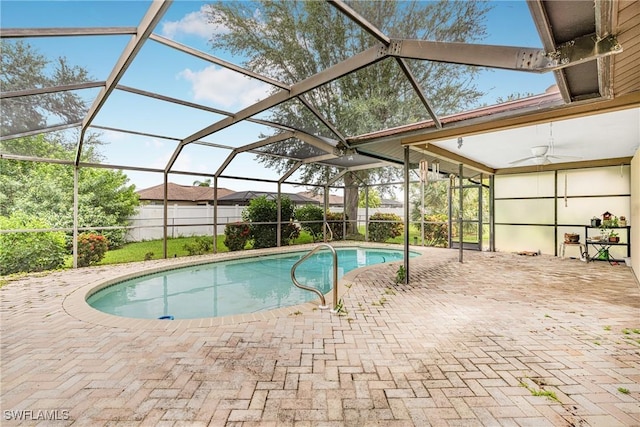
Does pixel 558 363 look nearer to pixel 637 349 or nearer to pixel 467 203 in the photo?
pixel 637 349

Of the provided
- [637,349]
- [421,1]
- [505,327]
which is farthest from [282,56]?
[637,349]

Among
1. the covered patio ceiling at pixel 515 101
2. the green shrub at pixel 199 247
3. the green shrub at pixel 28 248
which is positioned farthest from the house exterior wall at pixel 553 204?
the green shrub at pixel 28 248

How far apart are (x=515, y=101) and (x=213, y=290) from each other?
A: 6.50m

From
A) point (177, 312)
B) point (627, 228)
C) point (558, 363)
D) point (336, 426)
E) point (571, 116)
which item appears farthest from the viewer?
point (627, 228)

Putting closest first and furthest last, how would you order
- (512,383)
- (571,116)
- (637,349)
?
1. (512,383)
2. (637,349)
3. (571,116)

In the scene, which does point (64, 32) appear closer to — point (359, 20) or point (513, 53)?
point (359, 20)

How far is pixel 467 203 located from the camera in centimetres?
1802

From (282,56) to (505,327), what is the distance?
30.6 ft

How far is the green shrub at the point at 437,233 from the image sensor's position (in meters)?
11.9

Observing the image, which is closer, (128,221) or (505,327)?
(505,327)

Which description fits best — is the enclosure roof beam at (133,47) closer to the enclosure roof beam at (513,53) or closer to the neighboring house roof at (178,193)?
the enclosure roof beam at (513,53)

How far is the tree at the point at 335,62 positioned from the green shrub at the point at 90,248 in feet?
18.9

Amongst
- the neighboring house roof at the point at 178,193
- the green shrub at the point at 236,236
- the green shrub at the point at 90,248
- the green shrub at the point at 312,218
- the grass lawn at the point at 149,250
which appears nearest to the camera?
the green shrub at the point at 90,248

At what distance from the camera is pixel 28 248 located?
651 cm
